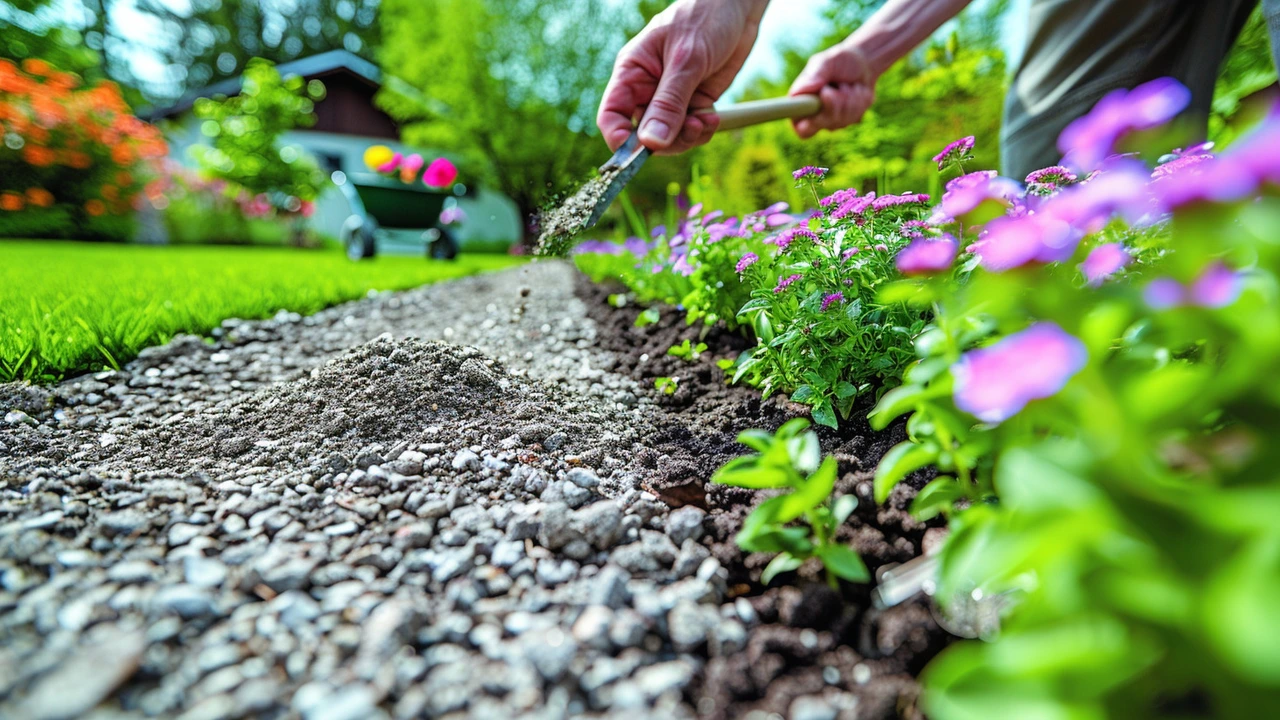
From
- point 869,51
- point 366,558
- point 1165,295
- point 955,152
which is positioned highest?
point 869,51

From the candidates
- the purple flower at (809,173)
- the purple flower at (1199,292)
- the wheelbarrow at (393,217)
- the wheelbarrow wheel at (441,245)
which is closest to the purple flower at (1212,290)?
the purple flower at (1199,292)

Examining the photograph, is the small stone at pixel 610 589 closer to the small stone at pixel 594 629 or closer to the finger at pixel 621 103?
the small stone at pixel 594 629

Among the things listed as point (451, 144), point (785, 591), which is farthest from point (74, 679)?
point (451, 144)

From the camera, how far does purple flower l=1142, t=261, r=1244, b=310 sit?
22.6 inches

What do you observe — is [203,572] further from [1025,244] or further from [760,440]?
[1025,244]

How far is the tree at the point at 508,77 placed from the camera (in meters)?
15.1

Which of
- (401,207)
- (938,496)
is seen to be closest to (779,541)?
(938,496)

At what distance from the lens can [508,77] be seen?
15.5 metres

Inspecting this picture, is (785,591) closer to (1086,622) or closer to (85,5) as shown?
(1086,622)

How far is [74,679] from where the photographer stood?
2.50 ft

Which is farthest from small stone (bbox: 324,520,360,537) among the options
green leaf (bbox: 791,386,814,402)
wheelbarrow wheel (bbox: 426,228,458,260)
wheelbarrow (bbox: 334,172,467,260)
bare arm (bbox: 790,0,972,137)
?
wheelbarrow wheel (bbox: 426,228,458,260)

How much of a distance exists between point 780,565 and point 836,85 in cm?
259

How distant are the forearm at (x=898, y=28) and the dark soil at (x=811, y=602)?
1.92 m

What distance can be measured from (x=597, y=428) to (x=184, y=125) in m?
20.3
